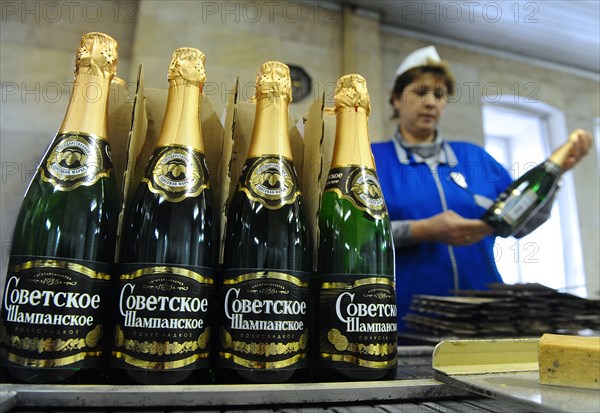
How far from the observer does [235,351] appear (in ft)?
1.22

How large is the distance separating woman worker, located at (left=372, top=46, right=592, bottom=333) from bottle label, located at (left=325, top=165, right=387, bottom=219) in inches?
23.2

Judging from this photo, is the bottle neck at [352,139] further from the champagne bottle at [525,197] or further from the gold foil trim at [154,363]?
the champagne bottle at [525,197]

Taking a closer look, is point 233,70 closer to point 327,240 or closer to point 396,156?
point 396,156

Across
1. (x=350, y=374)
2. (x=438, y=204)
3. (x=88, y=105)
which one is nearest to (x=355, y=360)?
(x=350, y=374)

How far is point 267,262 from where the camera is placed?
44 cm

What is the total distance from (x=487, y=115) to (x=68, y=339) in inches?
67.1

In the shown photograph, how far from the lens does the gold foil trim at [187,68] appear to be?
17.6 inches

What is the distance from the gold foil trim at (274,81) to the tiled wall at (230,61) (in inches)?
27.5

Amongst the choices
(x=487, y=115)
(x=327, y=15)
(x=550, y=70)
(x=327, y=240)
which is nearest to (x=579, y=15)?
(x=550, y=70)

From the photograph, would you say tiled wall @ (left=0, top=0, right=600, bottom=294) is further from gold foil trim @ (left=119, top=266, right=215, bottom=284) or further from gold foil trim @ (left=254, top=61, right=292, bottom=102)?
gold foil trim @ (left=119, top=266, right=215, bottom=284)
